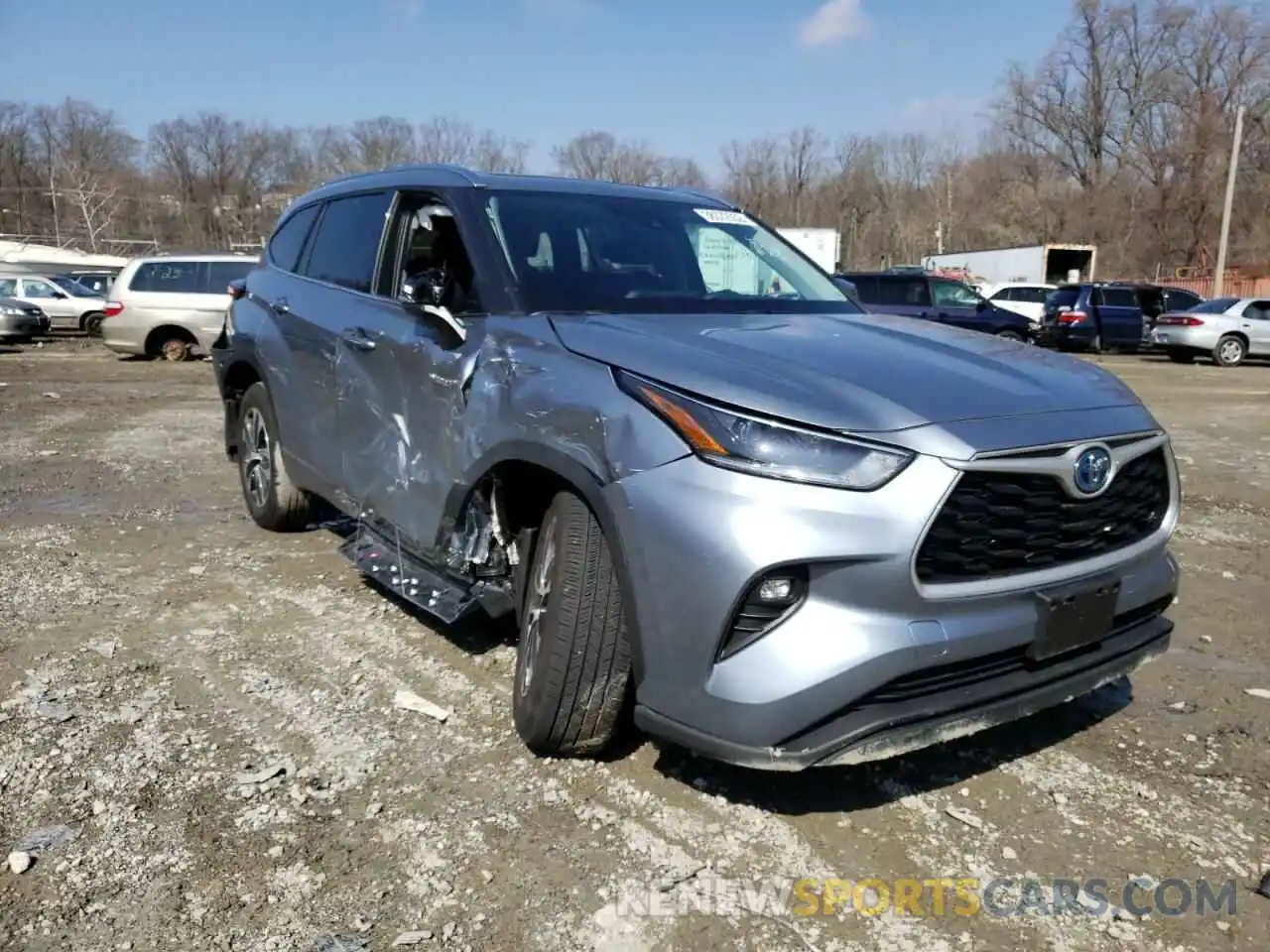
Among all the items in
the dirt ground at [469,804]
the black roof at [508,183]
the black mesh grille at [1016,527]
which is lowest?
the dirt ground at [469,804]

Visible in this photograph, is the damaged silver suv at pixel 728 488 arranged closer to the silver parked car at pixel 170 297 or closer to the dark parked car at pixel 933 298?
the silver parked car at pixel 170 297

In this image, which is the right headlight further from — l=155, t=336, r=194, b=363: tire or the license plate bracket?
l=155, t=336, r=194, b=363: tire

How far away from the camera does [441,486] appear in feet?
11.3

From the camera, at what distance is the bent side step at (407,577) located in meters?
3.46

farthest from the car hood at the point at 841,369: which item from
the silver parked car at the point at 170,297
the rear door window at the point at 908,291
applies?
the rear door window at the point at 908,291

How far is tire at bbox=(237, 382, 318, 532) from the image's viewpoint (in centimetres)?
531

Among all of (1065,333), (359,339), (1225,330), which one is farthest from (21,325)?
(1225,330)

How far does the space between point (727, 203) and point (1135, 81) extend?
71200mm

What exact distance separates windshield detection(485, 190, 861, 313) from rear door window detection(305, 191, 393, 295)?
762 mm

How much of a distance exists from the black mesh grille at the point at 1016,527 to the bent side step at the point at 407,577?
1.65 metres

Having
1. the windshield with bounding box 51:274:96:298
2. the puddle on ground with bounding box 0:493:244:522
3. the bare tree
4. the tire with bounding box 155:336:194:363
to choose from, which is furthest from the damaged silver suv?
the bare tree

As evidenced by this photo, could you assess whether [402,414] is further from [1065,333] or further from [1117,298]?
[1117,298]

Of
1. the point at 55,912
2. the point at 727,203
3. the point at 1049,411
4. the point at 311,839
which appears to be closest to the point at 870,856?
the point at 1049,411

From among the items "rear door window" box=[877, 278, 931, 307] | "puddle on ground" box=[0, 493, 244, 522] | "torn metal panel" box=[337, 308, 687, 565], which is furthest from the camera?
"rear door window" box=[877, 278, 931, 307]
